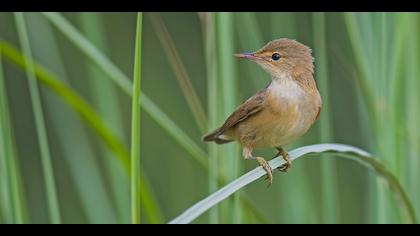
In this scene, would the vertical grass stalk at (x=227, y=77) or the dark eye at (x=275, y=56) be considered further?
the dark eye at (x=275, y=56)

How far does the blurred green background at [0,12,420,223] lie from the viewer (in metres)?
1.95

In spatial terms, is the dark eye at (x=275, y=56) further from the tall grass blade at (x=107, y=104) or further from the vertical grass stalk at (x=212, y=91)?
the tall grass blade at (x=107, y=104)

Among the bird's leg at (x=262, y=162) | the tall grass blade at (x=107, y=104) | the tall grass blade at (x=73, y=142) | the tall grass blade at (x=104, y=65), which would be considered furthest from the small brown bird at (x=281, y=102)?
the tall grass blade at (x=73, y=142)

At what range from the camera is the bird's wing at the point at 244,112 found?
7.01 ft

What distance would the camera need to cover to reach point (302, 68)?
6.80 ft

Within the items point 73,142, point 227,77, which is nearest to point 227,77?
point 227,77

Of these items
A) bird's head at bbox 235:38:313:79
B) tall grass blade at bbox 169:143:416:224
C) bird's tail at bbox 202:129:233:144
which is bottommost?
tall grass blade at bbox 169:143:416:224

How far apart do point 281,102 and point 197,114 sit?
0.22 metres

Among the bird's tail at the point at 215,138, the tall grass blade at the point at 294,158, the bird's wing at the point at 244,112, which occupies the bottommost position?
the tall grass blade at the point at 294,158

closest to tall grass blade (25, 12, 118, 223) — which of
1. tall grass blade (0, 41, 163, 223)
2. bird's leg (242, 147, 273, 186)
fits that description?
tall grass blade (0, 41, 163, 223)

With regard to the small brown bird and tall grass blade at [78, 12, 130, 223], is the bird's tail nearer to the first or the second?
the small brown bird

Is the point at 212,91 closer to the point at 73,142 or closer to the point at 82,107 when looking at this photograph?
the point at 82,107
